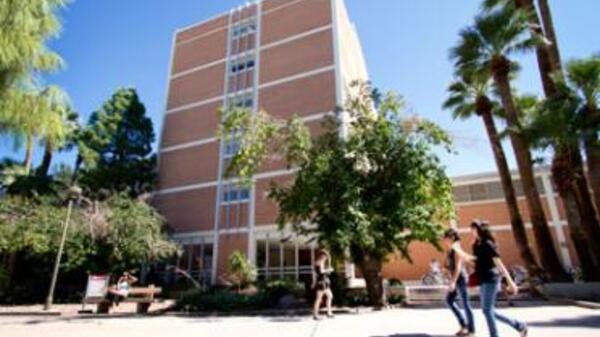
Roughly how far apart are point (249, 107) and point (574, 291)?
65.9ft

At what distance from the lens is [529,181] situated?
1523 cm

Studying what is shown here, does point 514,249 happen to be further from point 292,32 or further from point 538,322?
point 292,32

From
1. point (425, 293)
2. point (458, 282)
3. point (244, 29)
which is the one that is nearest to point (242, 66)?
point (244, 29)

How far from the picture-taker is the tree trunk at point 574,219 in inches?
518

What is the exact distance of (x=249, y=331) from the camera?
24.5 ft

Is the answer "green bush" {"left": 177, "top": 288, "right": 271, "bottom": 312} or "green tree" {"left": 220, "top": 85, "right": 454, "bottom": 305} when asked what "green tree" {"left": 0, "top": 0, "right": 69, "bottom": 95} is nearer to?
"green tree" {"left": 220, "top": 85, "right": 454, "bottom": 305}

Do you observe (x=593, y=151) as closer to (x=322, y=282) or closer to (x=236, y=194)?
(x=322, y=282)

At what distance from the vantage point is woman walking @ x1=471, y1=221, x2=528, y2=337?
5094 mm

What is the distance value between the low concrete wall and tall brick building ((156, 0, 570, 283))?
9.30 m

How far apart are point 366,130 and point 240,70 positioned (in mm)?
16651

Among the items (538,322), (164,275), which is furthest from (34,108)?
(164,275)

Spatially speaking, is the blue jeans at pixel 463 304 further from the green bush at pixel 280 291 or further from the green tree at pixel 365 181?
the green bush at pixel 280 291

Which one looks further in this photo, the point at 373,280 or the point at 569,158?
the point at 569,158

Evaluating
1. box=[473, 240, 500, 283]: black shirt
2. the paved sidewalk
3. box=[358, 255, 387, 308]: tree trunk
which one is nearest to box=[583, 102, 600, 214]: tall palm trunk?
the paved sidewalk
